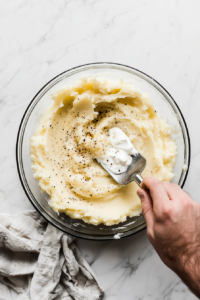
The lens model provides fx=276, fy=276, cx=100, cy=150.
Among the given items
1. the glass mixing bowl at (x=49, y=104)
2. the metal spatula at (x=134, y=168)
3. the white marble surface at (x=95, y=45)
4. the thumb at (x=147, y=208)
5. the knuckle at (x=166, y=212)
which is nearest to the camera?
the knuckle at (x=166, y=212)

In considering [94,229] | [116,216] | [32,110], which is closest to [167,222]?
[116,216]

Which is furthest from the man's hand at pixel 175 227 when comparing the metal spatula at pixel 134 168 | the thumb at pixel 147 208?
the metal spatula at pixel 134 168

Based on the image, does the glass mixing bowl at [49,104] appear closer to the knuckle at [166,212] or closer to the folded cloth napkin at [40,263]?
the folded cloth napkin at [40,263]

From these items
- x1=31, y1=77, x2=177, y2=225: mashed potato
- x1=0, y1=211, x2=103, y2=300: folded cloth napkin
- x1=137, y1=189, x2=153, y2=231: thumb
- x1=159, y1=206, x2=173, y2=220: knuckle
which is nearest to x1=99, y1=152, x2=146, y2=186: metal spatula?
x1=31, y1=77, x2=177, y2=225: mashed potato

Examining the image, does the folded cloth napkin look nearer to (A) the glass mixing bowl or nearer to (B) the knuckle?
(A) the glass mixing bowl

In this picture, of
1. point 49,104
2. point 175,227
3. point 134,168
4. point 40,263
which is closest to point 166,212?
point 175,227

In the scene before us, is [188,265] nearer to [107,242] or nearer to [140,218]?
[140,218]

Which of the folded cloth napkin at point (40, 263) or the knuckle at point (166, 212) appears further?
the folded cloth napkin at point (40, 263)

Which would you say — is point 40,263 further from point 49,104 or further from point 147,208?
point 49,104
